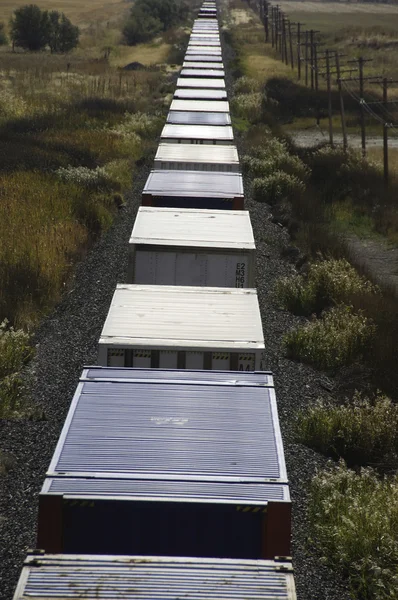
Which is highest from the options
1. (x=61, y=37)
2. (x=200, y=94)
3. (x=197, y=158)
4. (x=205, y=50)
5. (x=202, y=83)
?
(x=61, y=37)

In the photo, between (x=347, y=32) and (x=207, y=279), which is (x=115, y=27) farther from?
(x=207, y=279)

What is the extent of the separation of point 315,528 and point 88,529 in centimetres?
334

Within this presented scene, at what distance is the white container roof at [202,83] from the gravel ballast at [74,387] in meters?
19.5

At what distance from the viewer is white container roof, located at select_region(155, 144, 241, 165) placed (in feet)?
73.4

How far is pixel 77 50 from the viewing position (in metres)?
79.8

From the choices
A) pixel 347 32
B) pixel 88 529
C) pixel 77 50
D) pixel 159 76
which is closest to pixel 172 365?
pixel 88 529

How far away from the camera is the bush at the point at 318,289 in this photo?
18125mm

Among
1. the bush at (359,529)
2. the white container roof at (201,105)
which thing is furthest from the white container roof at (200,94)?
the bush at (359,529)

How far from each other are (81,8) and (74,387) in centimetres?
14600

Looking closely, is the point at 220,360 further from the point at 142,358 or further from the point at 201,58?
the point at 201,58

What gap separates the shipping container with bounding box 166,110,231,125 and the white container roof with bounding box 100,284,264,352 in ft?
57.5

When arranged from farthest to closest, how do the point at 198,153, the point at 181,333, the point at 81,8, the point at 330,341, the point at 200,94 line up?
1. the point at 81,8
2. the point at 200,94
3. the point at 198,153
4. the point at 330,341
5. the point at 181,333

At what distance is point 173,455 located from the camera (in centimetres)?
808

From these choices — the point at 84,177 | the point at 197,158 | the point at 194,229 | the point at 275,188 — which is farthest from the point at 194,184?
the point at 275,188
